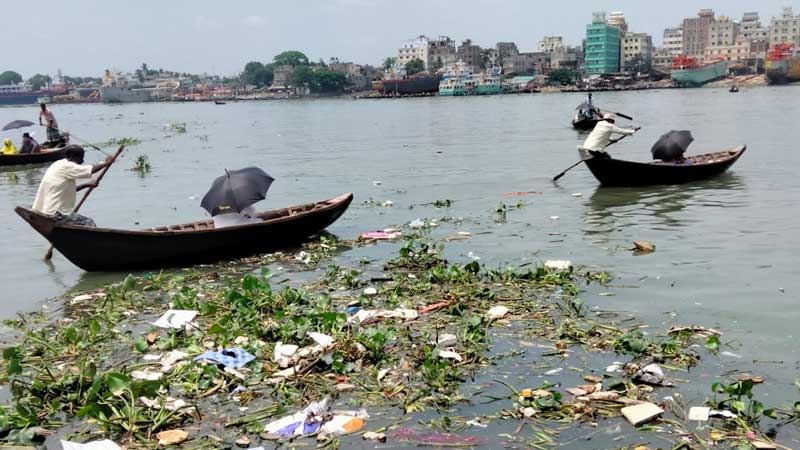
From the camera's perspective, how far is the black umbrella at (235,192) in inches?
424

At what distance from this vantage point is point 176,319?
25.6 ft

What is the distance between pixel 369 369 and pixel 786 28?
220 metres

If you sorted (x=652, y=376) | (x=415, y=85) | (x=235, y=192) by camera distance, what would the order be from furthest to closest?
(x=415, y=85) < (x=235, y=192) < (x=652, y=376)

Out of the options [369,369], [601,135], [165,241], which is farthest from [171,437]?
[601,135]

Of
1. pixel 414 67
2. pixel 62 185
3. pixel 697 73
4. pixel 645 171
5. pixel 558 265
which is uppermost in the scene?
pixel 414 67

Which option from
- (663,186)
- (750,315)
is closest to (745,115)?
(663,186)

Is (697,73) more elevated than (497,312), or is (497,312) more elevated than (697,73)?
(697,73)

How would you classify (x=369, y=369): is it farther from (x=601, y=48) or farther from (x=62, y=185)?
(x=601, y=48)

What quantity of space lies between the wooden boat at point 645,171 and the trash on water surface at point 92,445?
13165 millimetres

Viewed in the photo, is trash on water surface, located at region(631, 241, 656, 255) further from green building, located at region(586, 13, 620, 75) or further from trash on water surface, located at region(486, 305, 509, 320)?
green building, located at region(586, 13, 620, 75)

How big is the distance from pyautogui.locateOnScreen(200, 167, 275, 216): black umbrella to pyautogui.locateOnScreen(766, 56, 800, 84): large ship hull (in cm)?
13822

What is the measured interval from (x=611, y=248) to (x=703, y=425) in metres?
5.96

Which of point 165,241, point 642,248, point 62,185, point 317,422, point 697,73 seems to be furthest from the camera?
point 697,73

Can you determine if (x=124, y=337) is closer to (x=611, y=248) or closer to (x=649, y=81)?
(x=611, y=248)
